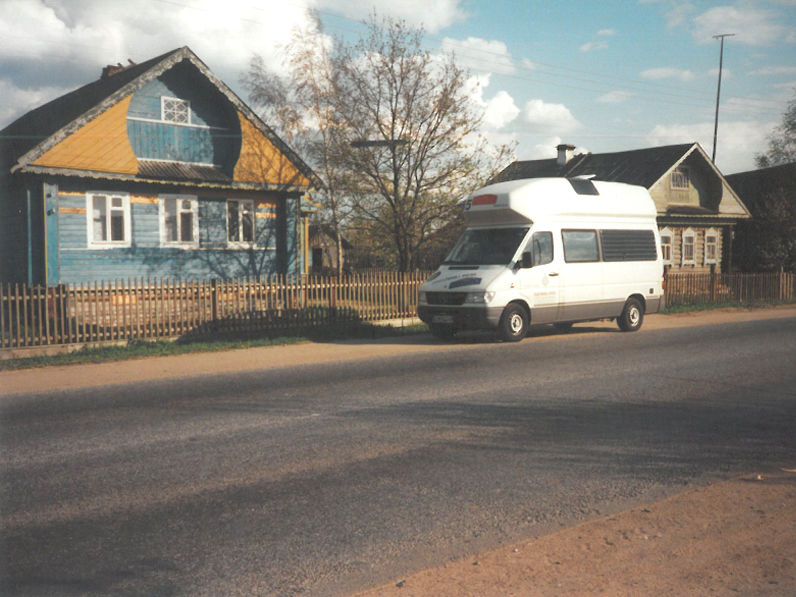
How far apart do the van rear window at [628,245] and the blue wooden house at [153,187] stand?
1060 centimetres

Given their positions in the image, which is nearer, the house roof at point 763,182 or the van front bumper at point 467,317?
the van front bumper at point 467,317

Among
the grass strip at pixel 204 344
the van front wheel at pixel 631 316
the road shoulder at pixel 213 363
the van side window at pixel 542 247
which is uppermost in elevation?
the van side window at pixel 542 247

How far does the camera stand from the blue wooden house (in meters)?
18.7

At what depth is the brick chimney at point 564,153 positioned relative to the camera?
3972 cm

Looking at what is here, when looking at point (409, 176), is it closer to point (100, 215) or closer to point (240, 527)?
point (100, 215)

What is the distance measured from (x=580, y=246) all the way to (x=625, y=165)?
77.1 feet

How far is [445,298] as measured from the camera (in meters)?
14.1

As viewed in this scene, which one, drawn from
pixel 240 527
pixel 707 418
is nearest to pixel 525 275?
pixel 707 418

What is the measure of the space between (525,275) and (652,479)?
899cm

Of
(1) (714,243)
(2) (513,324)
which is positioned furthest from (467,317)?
(1) (714,243)

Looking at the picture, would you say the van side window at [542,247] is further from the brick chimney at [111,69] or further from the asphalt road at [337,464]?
the brick chimney at [111,69]

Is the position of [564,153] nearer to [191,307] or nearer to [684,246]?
[684,246]

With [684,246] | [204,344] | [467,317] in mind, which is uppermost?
[684,246]

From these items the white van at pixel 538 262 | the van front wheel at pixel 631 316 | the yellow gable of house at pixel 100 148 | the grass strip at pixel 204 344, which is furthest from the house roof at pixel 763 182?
the yellow gable of house at pixel 100 148
